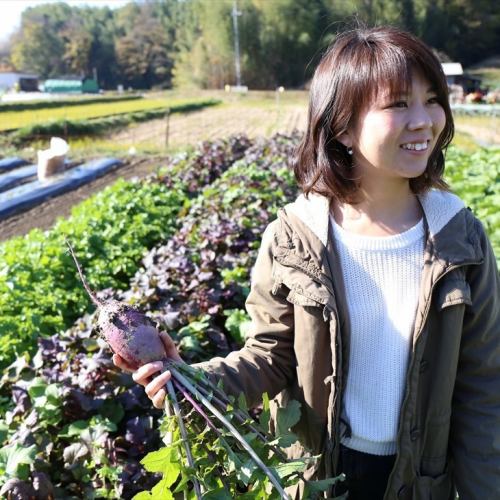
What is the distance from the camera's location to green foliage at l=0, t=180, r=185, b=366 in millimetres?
3627

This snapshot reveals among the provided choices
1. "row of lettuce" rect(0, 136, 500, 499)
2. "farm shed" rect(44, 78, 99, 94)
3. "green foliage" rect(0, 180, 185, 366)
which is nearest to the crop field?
"green foliage" rect(0, 180, 185, 366)

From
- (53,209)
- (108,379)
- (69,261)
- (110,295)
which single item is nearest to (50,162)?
(53,209)

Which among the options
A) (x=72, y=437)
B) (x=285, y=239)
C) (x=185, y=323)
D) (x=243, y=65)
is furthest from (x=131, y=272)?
(x=243, y=65)

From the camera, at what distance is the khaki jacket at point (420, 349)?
1416mm

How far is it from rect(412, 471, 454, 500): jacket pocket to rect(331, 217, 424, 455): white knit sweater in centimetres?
12

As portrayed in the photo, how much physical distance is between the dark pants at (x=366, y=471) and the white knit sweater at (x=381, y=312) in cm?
6

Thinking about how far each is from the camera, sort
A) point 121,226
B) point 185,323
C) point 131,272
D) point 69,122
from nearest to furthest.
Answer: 1. point 185,323
2. point 131,272
3. point 121,226
4. point 69,122

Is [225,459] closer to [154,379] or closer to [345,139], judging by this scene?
[154,379]

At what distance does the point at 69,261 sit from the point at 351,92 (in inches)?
141

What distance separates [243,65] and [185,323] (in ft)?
225

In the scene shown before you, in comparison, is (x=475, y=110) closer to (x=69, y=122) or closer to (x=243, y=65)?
(x=69, y=122)

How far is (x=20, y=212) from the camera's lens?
9.25 m

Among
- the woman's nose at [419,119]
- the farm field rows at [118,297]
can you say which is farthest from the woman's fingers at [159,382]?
the woman's nose at [419,119]

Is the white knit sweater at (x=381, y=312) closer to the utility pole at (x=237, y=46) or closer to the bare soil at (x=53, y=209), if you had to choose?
the bare soil at (x=53, y=209)
